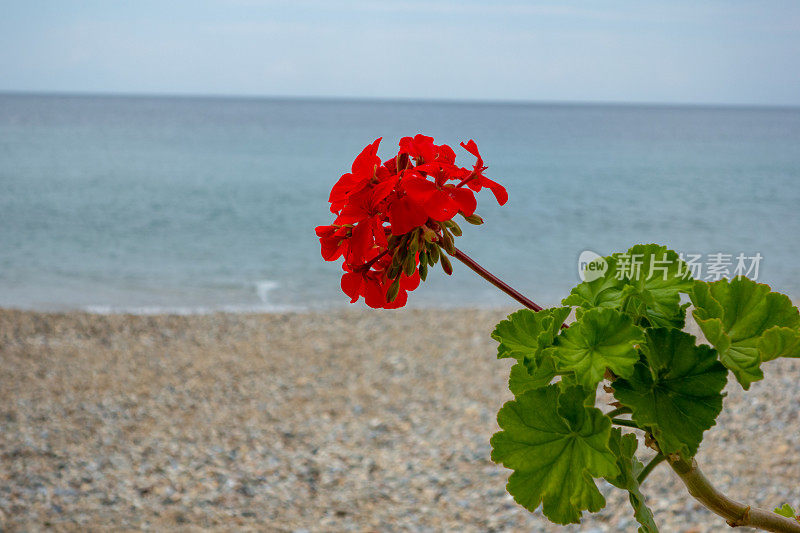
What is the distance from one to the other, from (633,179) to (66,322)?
870 inches

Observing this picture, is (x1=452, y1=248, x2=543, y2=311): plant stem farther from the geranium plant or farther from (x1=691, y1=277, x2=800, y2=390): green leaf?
(x1=691, y1=277, x2=800, y2=390): green leaf

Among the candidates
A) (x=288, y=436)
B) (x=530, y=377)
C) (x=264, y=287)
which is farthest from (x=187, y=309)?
(x=530, y=377)

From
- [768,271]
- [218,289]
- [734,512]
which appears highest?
[768,271]

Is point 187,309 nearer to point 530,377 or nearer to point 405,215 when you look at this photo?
point 530,377

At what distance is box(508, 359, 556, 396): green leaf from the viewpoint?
837 mm

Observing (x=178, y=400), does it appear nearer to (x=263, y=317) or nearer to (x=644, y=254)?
(x=263, y=317)

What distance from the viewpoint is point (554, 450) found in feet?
2.68

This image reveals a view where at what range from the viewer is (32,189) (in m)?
19.6

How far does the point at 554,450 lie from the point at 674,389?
0.16 m

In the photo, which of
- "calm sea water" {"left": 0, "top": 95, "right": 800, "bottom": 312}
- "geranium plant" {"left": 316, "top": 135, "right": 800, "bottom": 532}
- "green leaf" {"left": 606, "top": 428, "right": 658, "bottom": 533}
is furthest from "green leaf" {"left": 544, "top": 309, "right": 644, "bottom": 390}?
"calm sea water" {"left": 0, "top": 95, "right": 800, "bottom": 312}

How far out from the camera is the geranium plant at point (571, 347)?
2.44ft

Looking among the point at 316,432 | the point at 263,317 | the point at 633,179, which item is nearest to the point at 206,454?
the point at 316,432

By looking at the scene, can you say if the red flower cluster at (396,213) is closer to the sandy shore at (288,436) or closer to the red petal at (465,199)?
the red petal at (465,199)

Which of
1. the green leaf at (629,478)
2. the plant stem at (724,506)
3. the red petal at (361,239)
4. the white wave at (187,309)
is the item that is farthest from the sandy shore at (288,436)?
the red petal at (361,239)
